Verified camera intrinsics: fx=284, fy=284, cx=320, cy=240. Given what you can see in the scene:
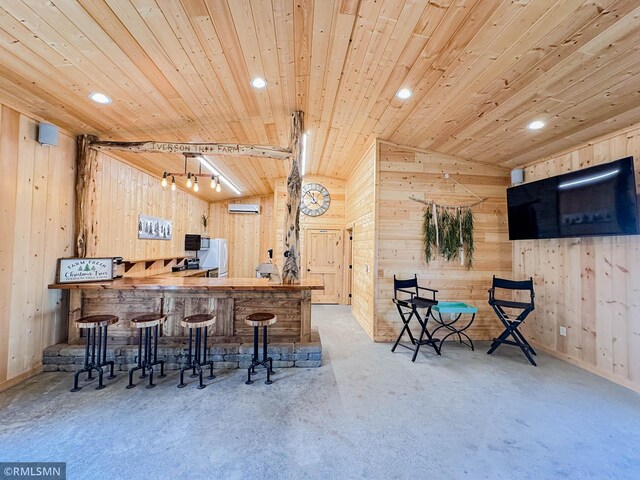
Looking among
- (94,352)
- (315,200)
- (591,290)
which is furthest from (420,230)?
(94,352)

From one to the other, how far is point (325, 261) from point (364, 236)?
76.9 inches

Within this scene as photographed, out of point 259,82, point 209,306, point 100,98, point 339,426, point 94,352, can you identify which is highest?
point 259,82

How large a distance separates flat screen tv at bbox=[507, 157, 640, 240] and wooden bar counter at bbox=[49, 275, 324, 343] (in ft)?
9.89

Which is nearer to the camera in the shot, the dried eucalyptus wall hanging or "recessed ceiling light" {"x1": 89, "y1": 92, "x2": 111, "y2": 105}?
"recessed ceiling light" {"x1": 89, "y1": 92, "x2": 111, "y2": 105}

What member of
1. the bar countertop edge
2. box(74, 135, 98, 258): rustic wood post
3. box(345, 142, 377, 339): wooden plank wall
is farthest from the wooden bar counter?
box(345, 142, 377, 339): wooden plank wall

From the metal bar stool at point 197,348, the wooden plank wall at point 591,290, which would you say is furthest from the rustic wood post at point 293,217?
the wooden plank wall at point 591,290

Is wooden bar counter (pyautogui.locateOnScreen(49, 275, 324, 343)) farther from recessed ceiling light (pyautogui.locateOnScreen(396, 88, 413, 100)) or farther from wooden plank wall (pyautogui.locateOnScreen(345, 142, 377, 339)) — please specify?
recessed ceiling light (pyautogui.locateOnScreen(396, 88, 413, 100))

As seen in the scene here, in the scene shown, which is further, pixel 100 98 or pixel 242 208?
pixel 242 208

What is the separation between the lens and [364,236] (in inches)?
196

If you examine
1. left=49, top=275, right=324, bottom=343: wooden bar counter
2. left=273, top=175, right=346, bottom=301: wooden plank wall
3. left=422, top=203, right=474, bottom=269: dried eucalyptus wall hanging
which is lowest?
left=49, top=275, right=324, bottom=343: wooden bar counter

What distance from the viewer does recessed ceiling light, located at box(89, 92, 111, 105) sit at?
2.63 meters

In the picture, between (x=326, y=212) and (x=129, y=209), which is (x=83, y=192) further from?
(x=326, y=212)

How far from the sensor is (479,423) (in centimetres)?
227

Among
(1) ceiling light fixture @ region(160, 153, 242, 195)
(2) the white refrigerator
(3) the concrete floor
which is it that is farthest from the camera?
(2) the white refrigerator
